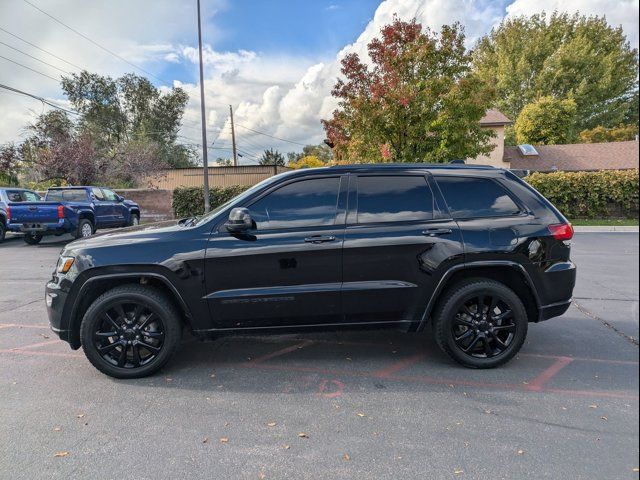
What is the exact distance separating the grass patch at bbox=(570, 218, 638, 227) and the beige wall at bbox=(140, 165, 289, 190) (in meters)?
18.0

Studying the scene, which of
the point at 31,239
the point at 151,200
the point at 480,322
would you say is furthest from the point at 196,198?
the point at 480,322

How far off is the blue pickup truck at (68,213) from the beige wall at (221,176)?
12430 mm

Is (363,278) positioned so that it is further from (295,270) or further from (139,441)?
(139,441)

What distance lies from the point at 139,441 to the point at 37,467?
583 millimetres

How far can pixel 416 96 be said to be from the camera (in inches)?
524

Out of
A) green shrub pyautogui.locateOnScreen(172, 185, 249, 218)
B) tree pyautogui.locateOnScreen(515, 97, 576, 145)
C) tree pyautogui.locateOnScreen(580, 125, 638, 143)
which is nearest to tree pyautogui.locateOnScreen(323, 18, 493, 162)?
green shrub pyautogui.locateOnScreen(172, 185, 249, 218)

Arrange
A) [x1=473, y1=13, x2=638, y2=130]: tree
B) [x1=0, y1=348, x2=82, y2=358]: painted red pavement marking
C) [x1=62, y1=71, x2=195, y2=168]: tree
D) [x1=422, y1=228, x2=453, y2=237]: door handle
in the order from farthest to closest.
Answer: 1. [x1=62, y1=71, x2=195, y2=168]: tree
2. [x1=473, y1=13, x2=638, y2=130]: tree
3. [x1=0, y1=348, x2=82, y2=358]: painted red pavement marking
4. [x1=422, y1=228, x2=453, y2=237]: door handle

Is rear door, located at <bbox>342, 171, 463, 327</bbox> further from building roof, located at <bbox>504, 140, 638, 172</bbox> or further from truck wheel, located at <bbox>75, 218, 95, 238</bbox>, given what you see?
building roof, located at <bbox>504, 140, 638, 172</bbox>

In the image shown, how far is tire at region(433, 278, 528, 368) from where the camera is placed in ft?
12.3

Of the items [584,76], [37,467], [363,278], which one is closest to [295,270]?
[363,278]

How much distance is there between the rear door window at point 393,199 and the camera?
3793mm

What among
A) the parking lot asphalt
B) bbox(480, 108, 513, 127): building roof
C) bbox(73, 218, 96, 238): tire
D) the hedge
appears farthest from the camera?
bbox(480, 108, 513, 127): building roof

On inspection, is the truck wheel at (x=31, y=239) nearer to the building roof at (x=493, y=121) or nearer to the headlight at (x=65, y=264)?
the headlight at (x=65, y=264)

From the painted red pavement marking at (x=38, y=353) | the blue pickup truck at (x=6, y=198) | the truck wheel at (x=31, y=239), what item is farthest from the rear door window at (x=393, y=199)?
the truck wheel at (x=31, y=239)
